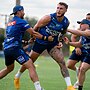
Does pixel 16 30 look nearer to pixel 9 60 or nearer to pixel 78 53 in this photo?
pixel 9 60

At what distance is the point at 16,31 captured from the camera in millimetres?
12711

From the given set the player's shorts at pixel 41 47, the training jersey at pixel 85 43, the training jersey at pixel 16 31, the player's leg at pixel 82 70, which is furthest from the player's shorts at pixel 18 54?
the training jersey at pixel 85 43

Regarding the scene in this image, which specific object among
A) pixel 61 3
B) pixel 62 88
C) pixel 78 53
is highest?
pixel 61 3

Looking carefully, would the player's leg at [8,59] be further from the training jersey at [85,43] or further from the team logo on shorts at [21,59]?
the training jersey at [85,43]

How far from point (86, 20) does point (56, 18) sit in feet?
3.89

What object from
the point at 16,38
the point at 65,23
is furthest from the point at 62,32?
the point at 16,38

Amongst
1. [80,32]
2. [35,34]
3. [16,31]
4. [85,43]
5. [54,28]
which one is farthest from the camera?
[85,43]

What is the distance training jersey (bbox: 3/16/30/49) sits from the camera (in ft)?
41.5

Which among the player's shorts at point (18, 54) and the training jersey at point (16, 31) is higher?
the training jersey at point (16, 31)

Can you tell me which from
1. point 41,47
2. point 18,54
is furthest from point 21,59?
point 41,47

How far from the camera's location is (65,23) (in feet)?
45.9

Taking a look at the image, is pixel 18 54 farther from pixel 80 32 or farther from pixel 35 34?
pixel 80 32

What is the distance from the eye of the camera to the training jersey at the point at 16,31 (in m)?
12.6

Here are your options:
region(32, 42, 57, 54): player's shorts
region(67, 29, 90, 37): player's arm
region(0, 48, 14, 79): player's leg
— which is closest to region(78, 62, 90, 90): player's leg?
region(32, 42, 57, 54): player's shorts
